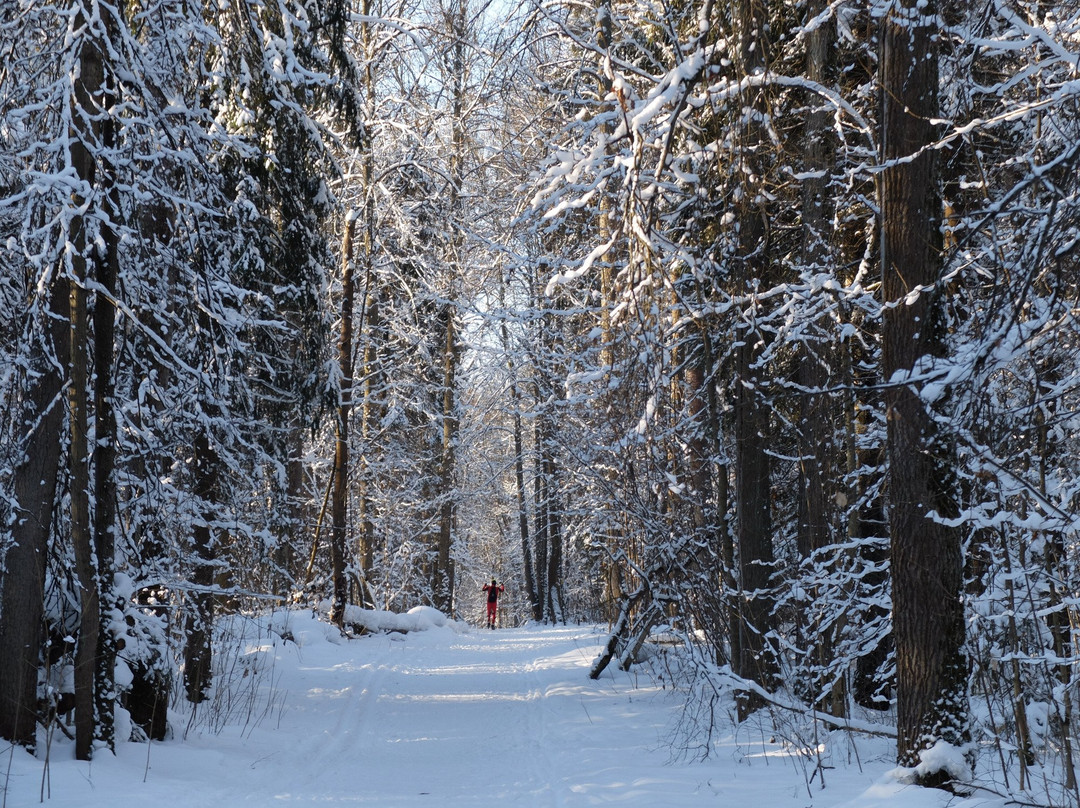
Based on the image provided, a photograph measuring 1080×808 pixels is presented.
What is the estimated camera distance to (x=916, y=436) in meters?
5.38

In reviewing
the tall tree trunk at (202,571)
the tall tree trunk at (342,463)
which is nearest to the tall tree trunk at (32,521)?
the tall tree trunk at (202,571)

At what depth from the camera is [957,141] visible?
7.70 metres

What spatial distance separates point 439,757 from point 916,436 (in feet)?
19.1

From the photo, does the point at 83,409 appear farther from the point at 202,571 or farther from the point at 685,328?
the point at 685,328

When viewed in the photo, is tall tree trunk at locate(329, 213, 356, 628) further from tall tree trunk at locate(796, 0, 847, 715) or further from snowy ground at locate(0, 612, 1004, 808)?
tall tree trunk at locate(796, 0, 847, 715)

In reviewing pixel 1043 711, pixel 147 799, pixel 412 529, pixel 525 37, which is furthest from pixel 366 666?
pixel 412 529

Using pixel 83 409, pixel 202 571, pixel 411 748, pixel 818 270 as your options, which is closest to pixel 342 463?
pixel 202 571

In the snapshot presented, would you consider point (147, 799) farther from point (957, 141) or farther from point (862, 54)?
point (862, 54)

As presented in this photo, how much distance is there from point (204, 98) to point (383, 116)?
956cm

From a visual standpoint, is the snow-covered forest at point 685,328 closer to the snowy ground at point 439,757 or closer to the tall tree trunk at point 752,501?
the tall tree trunk at point 752,501

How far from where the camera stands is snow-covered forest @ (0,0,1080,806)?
4816 mm

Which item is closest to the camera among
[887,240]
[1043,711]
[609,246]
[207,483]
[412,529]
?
[609,246]

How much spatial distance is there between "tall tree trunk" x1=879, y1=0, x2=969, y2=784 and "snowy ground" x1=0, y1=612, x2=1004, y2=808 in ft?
1.99

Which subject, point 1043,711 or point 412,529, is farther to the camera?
point 412,529
